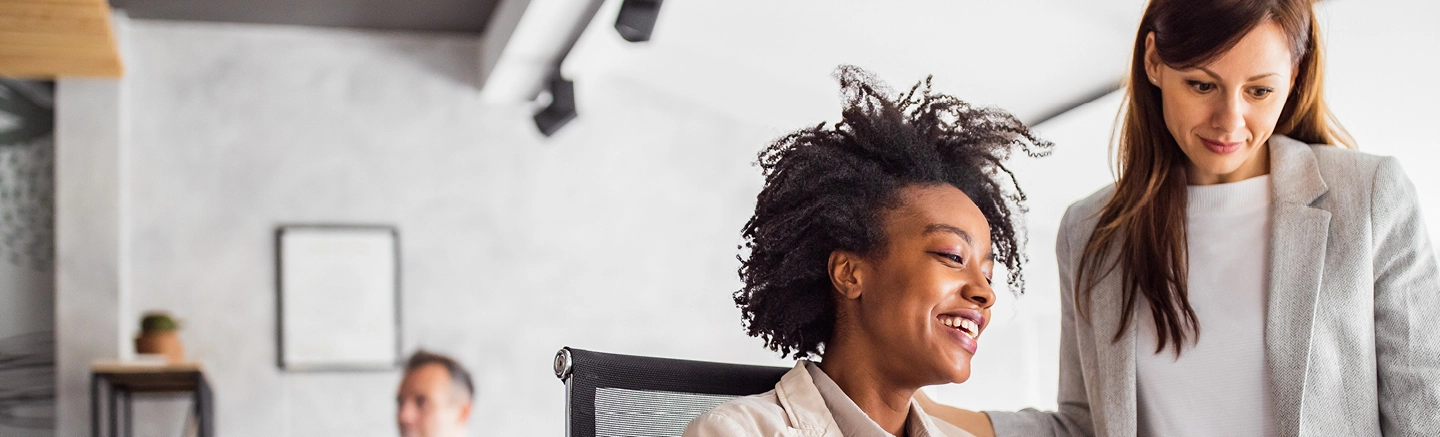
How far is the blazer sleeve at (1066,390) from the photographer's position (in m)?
1.71

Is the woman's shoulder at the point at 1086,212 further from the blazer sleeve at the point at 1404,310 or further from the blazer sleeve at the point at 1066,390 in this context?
the blazer sleeve at the point at 1404,310

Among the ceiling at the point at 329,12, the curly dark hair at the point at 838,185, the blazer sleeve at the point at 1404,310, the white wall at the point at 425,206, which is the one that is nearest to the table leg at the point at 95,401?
the white wall at the point at 425,206

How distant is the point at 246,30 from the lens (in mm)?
5160

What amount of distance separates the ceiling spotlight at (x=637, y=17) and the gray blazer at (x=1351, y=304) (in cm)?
244

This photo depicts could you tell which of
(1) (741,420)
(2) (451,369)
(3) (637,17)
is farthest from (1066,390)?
(2) (451,369)

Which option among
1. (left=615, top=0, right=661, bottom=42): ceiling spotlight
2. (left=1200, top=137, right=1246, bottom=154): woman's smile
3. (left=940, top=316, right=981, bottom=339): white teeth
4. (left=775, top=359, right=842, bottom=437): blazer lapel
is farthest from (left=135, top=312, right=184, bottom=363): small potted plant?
(left=1200, top=137, right=1246, bottom=154): woman's smile

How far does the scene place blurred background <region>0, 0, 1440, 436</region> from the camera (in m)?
4.68

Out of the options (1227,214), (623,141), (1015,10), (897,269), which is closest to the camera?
(897,269)

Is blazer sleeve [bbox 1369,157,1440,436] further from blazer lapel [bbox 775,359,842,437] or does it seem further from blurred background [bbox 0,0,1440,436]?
blurred background [bbox 0,0,1440,436]

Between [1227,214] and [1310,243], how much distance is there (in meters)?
0.12

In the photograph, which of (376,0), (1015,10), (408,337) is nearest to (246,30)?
(376,0)

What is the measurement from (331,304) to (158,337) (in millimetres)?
734

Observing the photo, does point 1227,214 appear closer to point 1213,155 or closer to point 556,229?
point 1213,155

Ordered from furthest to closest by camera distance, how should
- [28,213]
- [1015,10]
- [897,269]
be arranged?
[28,213], [1015,10], [897,269]
